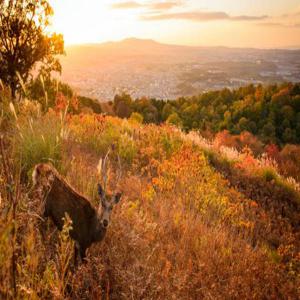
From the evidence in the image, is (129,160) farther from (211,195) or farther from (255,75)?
(255,75)

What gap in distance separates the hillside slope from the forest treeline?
35.7 m

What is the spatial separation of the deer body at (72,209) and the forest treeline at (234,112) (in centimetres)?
3842

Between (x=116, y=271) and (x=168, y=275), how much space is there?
480 mm

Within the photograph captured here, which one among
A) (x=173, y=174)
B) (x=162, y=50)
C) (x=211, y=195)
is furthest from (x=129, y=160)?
(x=162, y=50)

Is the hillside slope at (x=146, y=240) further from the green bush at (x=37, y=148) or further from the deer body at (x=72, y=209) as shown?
the deer body at (x=72, y=209)

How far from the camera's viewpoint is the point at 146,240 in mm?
3328

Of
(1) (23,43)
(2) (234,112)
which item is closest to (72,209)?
(1) (23,43)

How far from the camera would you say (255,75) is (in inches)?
3989

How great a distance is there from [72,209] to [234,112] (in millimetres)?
44533

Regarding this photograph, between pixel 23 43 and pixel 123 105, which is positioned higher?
pixel 23 43

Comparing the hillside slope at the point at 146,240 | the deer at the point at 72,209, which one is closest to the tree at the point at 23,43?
the hillside slope at the point at 146,240

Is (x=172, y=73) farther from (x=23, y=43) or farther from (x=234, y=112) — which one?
(x=23, y=43)

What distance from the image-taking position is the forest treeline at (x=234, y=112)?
4294 cm

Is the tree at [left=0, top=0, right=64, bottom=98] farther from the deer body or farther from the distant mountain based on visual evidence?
the distant mountain
